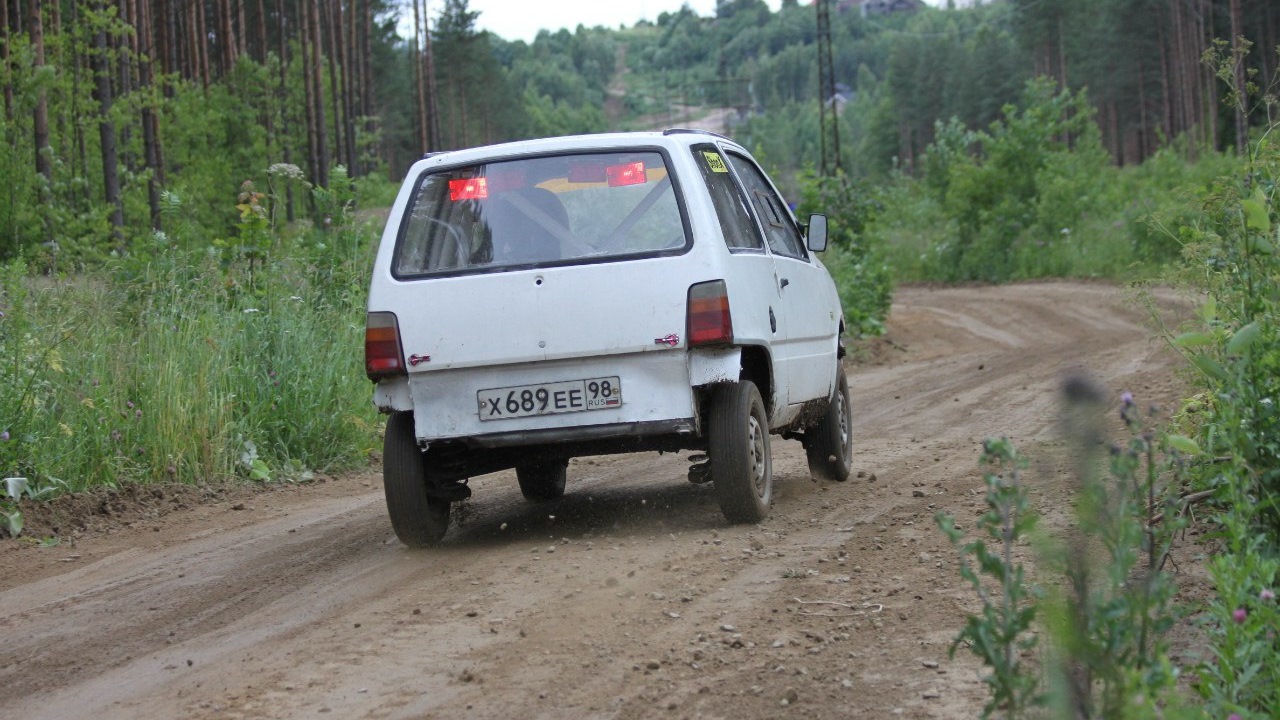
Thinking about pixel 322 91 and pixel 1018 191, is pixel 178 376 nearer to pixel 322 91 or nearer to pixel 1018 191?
pixel 1018 191

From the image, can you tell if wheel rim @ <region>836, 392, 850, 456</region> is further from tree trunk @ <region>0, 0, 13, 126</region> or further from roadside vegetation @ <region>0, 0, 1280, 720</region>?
tree trunk @ <region>0, 0, 13, 126</region>

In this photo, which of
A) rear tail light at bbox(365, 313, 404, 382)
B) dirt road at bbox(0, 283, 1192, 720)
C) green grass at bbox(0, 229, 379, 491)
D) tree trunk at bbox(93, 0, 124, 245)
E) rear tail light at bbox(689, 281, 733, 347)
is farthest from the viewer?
tree trunk at bbox(93, 0, 124, 245)

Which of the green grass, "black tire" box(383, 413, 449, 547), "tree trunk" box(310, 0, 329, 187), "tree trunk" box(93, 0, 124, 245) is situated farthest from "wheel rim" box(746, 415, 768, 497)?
"tree trunk" box(310, 0, 329, 187)

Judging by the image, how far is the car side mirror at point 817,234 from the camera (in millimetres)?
7790

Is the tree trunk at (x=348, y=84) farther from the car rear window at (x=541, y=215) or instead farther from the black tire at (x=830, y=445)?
the car rear window at (x=541, y=215)

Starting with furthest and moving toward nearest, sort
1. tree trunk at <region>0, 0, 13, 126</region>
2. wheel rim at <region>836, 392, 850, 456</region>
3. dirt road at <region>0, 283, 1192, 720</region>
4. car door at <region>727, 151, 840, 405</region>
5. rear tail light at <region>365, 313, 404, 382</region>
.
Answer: tree trunk at <region>0, 0, 13, 126</region>, wheel rim at <region>836, 392, 850, 456</region>, car door at <region>727, 151, 840, 405</region>, rear tail light at <region>365, 313, 404, 382</region>, dirt road at <region>0, 283, 1192, 720</region>

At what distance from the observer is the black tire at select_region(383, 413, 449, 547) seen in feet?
20.5

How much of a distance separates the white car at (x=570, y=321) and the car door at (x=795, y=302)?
5.9 inches

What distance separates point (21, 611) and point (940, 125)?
30343 mm

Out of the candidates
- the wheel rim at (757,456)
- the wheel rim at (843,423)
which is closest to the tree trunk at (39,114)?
the wheel rim at (843,423)

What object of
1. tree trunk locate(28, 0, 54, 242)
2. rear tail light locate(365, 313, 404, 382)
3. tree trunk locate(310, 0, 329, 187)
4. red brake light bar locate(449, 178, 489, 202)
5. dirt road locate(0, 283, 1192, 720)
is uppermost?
tree trunk locate(310, 0, 329, 187)

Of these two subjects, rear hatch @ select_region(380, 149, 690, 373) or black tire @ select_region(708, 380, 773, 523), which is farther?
black tire @ select_region(708, 380, 773, 523)

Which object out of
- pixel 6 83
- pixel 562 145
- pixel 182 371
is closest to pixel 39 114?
pixel 6 83

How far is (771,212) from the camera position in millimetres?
7715
